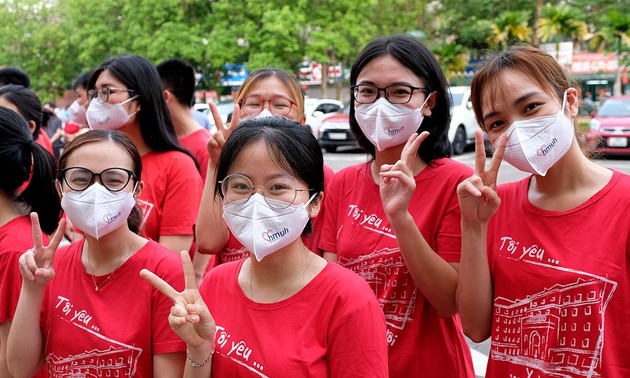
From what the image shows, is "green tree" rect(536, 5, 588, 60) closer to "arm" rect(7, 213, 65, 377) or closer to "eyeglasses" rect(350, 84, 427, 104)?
"eyeglasses" rect(350, 84, 427, 104)

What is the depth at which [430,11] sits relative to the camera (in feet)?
106

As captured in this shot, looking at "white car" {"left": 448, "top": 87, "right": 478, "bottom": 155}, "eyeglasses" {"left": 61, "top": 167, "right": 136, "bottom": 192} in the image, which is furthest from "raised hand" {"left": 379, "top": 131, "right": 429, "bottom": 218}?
"white car" {"left": 448, "top": 87, "right": 478, "bottom": 155}

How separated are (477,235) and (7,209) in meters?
1.79

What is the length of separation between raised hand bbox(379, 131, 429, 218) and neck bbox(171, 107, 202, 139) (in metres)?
2.29

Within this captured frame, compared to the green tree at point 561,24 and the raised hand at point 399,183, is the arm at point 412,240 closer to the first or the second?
the raised hand at point 399,183

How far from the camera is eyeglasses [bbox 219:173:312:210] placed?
2.05 m

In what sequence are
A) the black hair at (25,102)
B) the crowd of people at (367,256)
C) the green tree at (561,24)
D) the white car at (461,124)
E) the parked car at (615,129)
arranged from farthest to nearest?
the green tree at (561,24) < the white car at (461,124) < the parked car at (615,129) < the black hair at (25,102) < the crowd of people at (367,256)

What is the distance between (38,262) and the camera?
224 cm

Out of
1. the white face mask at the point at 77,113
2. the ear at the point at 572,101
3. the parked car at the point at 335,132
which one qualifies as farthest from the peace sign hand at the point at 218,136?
the parked car at the point at 335,132

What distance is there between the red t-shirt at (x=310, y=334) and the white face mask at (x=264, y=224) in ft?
0.49

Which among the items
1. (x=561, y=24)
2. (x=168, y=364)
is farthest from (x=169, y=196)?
(x=561, y=24)

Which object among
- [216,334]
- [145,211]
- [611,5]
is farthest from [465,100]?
[216,334]

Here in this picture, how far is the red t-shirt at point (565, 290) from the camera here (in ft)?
6.45

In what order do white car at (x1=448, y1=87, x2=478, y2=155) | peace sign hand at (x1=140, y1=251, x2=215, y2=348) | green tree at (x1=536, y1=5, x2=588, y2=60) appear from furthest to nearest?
1. green tree at (x1=536, y1=5, x2=588, y2=60)
2. white car at (x1=448, y1=87, x2=478, y2=155)
3. peace sign hand at (x1=140, y1=251, x2=215, y2=348)
